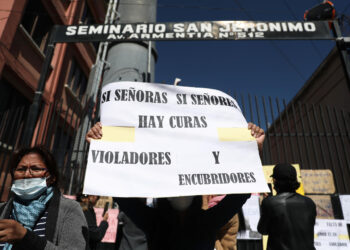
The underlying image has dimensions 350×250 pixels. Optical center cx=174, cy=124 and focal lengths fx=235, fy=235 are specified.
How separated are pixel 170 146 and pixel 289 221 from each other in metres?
1.58

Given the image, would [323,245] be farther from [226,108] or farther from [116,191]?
[116,191]

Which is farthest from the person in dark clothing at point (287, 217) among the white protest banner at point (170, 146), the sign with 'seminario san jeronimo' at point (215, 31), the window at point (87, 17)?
the window at point (87, 17)

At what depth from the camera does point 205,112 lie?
194cm

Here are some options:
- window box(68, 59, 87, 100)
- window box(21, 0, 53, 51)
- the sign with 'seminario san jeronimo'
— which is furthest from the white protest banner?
window box(68, 59, 87, 100)

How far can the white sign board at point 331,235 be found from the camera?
399cm

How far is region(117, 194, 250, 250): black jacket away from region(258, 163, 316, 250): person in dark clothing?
111 centimetres

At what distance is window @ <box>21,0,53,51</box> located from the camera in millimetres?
8445

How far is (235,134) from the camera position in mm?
1829

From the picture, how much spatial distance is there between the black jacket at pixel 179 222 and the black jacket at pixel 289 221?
1.11 m

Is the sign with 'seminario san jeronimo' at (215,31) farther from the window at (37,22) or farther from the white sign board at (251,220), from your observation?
the window at (37,22)

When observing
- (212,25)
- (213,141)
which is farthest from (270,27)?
(213,141)

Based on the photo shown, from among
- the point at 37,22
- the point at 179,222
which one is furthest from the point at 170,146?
the point at 37,22

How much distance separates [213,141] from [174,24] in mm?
3016

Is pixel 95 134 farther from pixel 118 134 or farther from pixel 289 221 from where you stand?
pixel 289 221
